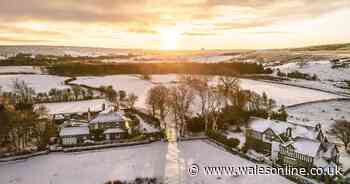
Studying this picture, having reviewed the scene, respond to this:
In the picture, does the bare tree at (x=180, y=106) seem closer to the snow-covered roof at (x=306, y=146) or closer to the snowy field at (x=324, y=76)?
the snow-covered roof at (x=306, y=146)

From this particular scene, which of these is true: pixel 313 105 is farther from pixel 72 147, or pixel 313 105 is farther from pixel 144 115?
pixel 72 147

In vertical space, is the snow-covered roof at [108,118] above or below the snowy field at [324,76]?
below

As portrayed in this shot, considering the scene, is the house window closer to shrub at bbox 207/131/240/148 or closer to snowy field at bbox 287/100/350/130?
shrub at bbox 207/131/240/148

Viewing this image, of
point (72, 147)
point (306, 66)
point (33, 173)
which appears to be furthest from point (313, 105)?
point (306, 66)

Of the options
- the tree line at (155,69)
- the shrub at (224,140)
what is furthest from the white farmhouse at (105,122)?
the tree line at (155,69)

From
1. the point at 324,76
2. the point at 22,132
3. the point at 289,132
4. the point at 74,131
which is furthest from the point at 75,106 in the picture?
the point at 324,76

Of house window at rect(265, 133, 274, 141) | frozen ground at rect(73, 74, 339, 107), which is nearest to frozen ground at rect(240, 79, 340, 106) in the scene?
frozen ground at rect(73, 74, 339, 107)

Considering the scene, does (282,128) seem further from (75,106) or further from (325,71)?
(325,71)
